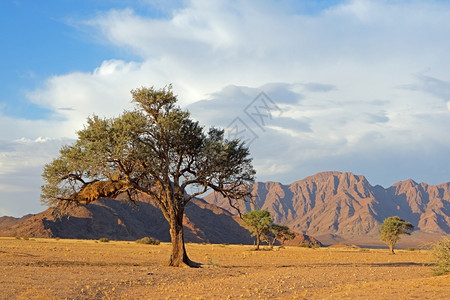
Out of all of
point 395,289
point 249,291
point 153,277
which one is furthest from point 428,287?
point 153,277

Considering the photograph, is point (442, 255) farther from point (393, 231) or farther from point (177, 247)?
point (393, 231)

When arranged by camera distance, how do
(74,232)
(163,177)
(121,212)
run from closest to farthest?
(163,177), (74,232), (121,212)

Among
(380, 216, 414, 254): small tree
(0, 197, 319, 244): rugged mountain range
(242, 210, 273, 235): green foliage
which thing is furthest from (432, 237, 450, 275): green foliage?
(0, 197, 319, 244): rugged mountain range

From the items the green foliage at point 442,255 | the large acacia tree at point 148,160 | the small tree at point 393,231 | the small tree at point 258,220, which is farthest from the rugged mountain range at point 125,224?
the green foliage at point 442,255

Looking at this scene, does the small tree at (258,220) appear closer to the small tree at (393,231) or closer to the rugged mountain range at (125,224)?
the small tree at (393,231)

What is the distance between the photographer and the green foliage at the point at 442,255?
22.0m

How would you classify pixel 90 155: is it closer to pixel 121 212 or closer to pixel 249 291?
pixel 249 291

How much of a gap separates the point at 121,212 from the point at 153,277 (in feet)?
393

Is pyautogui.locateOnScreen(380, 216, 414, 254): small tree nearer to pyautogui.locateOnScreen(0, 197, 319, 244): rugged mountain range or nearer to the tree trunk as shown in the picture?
the tree trunk

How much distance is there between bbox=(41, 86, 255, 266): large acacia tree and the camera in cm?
2872

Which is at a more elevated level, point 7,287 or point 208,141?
point 208,141

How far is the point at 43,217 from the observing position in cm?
12388

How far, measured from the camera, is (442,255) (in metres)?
22.4

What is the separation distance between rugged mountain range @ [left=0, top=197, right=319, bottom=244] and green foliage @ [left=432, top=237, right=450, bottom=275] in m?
93.5
